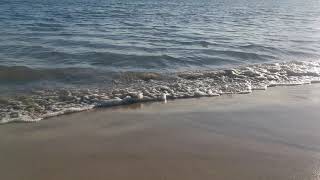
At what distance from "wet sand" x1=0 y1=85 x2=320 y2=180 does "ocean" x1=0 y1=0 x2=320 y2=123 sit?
0.86 meters

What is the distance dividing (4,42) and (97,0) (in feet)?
82.7

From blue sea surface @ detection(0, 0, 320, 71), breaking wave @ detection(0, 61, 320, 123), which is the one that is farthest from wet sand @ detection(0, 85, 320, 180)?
blue sea surface @ detection(0, 0, 320, 71)

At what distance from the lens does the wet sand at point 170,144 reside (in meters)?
5.28

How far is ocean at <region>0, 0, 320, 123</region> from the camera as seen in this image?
28.8 feet

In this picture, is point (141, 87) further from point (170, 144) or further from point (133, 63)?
point (170, 144)

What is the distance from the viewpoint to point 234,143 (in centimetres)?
619

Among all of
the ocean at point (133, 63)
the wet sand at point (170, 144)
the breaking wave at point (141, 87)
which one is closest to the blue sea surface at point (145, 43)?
the ocean at point (133, 63)

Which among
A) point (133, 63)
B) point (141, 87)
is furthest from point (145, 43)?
point (141, 87)

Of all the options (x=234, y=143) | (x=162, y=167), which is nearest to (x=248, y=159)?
(x=234, y=143)

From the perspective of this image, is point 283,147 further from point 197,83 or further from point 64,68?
point 64,68

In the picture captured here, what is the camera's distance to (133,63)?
39.4 ft

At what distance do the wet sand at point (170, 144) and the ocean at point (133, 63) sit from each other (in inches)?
33.7

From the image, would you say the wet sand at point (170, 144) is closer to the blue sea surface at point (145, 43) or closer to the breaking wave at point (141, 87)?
the breaking wave at point (141, 87)

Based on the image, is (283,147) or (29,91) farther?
Result: (29,91)
